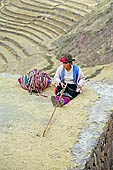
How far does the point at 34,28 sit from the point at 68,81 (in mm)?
17456

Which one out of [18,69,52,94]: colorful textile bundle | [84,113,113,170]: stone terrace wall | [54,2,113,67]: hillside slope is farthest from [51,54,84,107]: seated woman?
[54,2,113,67]: hillside slope

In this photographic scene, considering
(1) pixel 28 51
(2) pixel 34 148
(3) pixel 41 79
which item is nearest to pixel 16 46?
(1) pixel 28 51

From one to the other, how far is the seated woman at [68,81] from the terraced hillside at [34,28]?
10372 millimetres

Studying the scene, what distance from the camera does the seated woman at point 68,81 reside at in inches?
258

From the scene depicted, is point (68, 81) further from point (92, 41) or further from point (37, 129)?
point (92, 41)

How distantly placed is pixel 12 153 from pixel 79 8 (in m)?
20.5

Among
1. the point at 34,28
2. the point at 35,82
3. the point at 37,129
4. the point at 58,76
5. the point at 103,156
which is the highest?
the point at 34,28

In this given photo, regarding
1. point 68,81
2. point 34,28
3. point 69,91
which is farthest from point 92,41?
point 69,91

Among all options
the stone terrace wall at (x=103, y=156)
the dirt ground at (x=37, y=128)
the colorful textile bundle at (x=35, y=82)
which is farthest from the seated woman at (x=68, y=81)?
the stone terrace wall at (x=103, y=156)

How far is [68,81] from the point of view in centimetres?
681

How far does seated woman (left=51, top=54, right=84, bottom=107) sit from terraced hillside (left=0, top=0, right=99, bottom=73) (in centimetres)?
1037

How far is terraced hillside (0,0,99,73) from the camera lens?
19328 millimetres

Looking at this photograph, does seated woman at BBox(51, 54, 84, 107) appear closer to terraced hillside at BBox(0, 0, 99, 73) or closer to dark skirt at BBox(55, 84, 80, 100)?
dark skirt at BBox(55, 84, 80, 100)

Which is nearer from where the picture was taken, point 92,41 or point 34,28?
point 92,41
